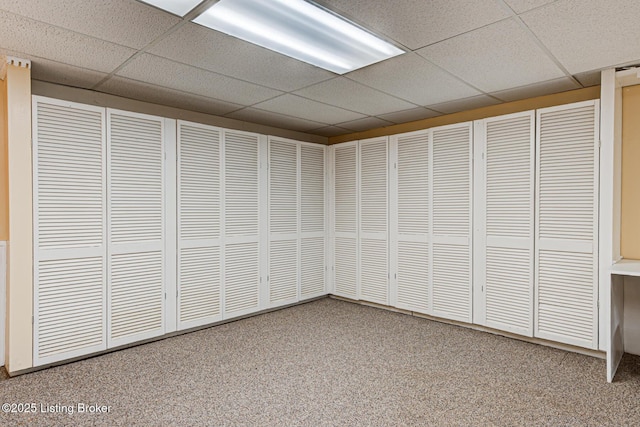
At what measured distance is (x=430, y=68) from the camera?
289 centimetres

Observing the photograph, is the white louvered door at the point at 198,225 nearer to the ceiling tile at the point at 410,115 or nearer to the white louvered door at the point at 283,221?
the white louvered door at the point at 283,221

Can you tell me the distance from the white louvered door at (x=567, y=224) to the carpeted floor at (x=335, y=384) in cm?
32

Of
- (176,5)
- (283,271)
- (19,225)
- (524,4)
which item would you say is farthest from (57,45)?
(283,271)

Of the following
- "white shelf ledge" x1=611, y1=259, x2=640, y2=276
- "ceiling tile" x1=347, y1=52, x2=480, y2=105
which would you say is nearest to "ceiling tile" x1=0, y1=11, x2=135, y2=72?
"ceiling tile" x1=347, y1=52, x2=480, y2=105

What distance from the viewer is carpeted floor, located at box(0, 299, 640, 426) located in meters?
2.32

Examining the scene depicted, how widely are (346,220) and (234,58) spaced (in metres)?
3.01

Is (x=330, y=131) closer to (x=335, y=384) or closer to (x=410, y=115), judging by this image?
(x=410, y=115)

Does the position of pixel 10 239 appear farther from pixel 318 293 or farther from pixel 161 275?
pixel 318 293

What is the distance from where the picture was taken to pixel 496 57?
2.68 m

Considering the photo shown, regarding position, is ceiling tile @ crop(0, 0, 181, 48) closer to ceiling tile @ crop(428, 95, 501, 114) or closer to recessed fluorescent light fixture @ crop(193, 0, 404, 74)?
recessed fluorescent light fixture @ crop(193, 0, 404, 74)

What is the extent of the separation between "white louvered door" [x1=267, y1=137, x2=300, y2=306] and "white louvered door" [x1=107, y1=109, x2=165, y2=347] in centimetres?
143

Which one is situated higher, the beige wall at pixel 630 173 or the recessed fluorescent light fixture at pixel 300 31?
the recessed fluorescent light fixture at pixel 300 31

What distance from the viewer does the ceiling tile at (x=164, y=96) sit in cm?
328

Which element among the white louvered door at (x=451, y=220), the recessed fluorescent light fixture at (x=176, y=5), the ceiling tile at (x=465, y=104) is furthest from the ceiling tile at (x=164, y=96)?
the white louvered door at (x=451, y=220)
